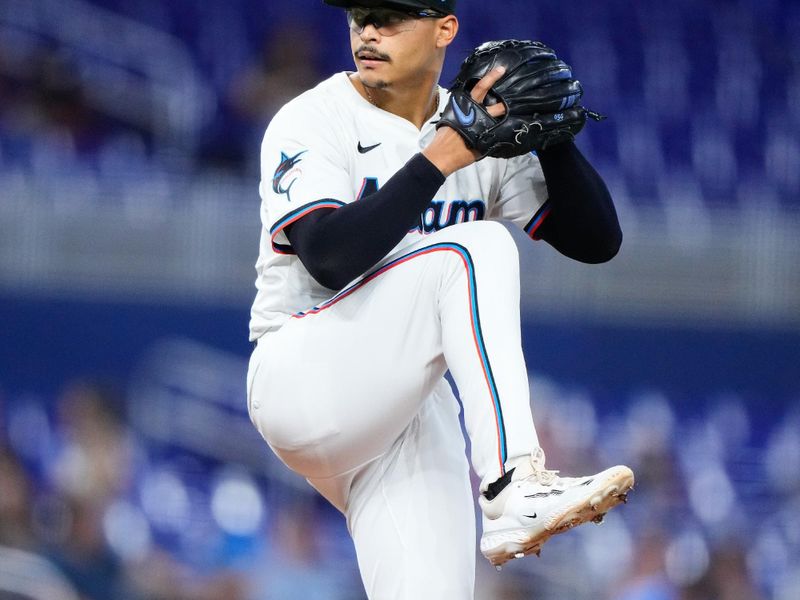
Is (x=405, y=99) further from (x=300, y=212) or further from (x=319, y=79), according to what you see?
(x=319, y=79)

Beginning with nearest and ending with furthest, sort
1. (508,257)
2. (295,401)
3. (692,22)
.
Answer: (508,257) < (295,401) < (692,22)

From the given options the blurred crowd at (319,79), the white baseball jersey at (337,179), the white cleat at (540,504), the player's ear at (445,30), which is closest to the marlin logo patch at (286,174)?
the white baseball jersey at (337,179)

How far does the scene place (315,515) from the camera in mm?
4516

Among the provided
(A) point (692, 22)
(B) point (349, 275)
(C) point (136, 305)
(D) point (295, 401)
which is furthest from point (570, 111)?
(A) point (692, 22)

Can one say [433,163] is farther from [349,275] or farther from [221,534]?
[221,534]

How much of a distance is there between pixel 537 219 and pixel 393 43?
43cm

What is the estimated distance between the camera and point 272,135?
2141 mm

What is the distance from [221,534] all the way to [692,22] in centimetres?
284

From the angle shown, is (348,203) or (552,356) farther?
(552,356)

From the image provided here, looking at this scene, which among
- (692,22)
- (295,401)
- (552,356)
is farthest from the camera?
(692,22)

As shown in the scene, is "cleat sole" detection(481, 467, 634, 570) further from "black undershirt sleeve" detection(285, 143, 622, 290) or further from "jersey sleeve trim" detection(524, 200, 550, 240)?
"jersey sleeve trim" detection(524, 200, 550, 240)

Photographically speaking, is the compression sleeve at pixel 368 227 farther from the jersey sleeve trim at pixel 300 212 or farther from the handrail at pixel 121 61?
the handrail at pixel 121 61

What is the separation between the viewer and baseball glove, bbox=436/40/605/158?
77.7 inches

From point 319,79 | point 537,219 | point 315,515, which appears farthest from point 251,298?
point 537,219
